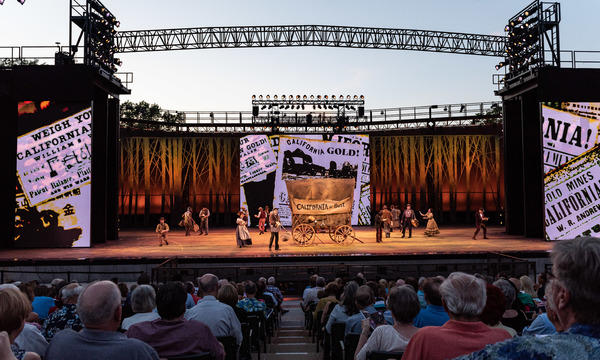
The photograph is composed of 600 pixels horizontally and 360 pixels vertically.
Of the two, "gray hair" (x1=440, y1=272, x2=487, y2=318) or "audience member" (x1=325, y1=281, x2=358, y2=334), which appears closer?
"gray hair" (x1=440, y1=272, x2=487, y2=318)

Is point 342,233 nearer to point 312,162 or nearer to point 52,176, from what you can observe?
point 312,162

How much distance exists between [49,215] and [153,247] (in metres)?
3.81

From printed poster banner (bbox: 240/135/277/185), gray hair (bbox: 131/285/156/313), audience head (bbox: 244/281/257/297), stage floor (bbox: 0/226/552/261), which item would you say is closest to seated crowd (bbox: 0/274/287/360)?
gray hair (bbox: 131/285/156/313)

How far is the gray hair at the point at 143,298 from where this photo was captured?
13.5ft

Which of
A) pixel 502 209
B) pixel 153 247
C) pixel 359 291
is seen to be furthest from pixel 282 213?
pixel 359 291

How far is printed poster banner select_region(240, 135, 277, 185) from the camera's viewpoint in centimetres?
2580

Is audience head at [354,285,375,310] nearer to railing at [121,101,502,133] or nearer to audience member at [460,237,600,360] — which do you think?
audience member at [460,237,600,360]

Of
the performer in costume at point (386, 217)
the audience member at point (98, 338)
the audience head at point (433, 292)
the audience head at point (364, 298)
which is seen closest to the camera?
the audience member at point (98, 338)

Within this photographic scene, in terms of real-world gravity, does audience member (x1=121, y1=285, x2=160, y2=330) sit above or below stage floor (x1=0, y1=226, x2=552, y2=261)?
above

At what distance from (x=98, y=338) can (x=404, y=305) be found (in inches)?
Answer: 75.2

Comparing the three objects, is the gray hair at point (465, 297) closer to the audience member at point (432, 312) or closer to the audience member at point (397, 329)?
the audience member at point (397, 329)

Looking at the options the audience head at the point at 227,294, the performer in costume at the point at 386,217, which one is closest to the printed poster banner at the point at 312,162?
the performer in costume at the point at 386,217

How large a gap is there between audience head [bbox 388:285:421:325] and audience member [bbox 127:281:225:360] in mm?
1252

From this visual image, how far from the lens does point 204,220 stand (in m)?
21.9
